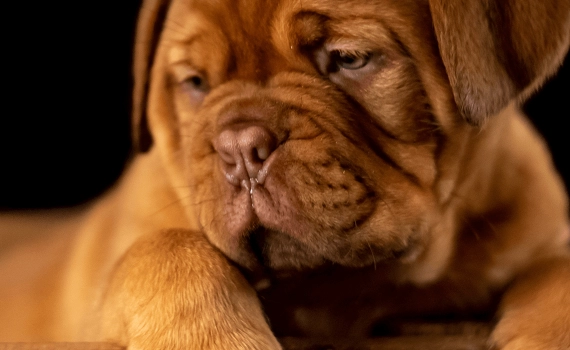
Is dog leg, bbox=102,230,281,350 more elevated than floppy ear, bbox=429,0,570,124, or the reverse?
floppy ear, bbox=429,0,570,124

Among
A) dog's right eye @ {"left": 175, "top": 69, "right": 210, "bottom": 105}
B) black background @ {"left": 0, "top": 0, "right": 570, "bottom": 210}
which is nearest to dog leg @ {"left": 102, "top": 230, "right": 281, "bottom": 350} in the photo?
dog's right eye @ {"left": 175, "top": 69, "right": 210, "bottom": 105}

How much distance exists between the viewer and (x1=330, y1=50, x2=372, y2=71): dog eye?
63.9 inches

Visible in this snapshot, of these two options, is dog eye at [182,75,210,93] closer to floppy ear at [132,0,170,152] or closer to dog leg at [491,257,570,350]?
floppy ear at [132,0,170,152]

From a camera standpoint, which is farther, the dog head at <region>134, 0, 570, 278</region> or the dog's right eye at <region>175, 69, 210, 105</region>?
the dog's right eye at <region>175, 69, 210, 105</region>

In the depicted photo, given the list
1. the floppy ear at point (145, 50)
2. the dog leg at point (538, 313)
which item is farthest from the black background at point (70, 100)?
the dog leg at point (538, 313)

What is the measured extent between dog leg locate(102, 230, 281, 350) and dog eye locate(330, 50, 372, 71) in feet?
1.80

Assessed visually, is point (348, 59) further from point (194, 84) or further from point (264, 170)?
point (194, 84)

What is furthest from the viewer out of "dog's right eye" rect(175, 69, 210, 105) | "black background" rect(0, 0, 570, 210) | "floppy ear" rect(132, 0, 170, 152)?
"black background" rect(0, 0, 570, 210)

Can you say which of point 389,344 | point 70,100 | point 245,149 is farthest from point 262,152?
point 70,100

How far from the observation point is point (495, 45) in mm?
1585

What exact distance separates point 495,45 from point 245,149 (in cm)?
64

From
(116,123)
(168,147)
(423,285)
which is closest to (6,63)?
(116,123)

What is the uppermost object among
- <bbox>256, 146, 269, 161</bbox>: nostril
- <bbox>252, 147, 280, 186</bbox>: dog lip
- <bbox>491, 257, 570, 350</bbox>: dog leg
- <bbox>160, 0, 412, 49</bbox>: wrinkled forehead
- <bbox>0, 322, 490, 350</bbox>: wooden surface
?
<bbox>160, 0, 412, 49</bbox>: wrinkled forehead

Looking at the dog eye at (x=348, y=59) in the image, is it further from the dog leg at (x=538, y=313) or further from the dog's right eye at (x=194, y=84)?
the dog leg at (x=538, y=313)
